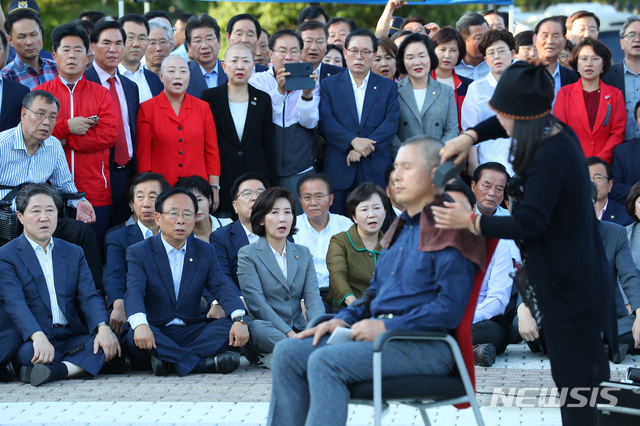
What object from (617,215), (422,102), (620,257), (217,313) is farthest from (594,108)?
(217,313)

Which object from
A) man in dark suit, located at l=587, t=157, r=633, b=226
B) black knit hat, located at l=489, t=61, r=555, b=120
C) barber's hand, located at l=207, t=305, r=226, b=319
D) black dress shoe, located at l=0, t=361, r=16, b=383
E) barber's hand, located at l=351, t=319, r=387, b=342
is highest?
black knit hat, located at l=489, t=61, r=555, b=120

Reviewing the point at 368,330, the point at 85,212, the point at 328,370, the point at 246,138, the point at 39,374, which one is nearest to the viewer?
the point at 328,370

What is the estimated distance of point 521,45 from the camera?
22.9 feet

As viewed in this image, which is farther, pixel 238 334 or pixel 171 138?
pixel 171 138

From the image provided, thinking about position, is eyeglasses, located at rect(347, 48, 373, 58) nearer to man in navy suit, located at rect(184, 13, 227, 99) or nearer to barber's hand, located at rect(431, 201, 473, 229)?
man in navy suit, located at rect(184, 13, 227, 99)

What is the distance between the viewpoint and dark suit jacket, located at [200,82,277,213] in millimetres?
6078

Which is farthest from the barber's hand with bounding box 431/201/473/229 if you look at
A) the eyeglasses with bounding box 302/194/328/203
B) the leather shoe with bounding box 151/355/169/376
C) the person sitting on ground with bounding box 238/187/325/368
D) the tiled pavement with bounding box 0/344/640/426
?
the eyeglasses with bounding box 302/194/328/203

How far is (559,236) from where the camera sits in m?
2.71

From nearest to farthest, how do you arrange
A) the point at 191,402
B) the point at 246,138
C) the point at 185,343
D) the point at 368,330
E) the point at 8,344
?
the point at 368,330 < the point at 191,402 < the point at 8,344 < the point at 185,343 < the point at 246,138

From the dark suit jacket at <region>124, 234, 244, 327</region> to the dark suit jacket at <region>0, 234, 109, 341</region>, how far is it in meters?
0.29

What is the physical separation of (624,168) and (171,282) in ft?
13.4

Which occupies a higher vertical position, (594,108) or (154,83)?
(154,83)

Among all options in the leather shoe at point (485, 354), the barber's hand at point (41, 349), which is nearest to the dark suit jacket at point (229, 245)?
the barber's hand at point (41, 349)

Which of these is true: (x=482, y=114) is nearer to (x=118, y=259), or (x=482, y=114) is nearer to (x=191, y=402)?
Answer: (x=118, y=259)
